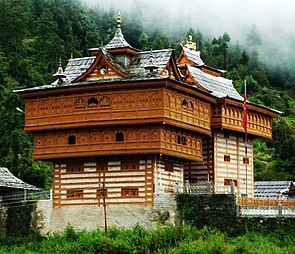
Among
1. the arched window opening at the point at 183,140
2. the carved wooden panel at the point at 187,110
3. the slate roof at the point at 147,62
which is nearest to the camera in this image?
the carved wooden panel at the point at 187,110

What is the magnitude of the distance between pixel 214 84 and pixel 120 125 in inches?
394

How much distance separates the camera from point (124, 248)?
41.5m

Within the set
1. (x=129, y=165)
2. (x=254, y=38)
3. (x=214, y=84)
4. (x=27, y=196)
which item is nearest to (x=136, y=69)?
(x=129, y=165)

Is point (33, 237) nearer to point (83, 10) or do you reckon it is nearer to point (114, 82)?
point (114, 82)

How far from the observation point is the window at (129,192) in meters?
45.1

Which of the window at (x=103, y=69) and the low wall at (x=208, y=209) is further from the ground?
the window at (x=103, y=69)

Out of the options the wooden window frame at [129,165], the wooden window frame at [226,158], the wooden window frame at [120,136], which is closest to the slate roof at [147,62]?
the wooden window frame at [120,136]

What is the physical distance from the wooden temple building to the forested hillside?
1666 cm

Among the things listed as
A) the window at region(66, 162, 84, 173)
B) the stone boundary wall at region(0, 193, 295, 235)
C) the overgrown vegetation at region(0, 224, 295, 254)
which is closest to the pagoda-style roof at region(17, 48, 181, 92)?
the window at region(66, 162, 84, 173)

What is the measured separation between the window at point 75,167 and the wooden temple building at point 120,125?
0.05m

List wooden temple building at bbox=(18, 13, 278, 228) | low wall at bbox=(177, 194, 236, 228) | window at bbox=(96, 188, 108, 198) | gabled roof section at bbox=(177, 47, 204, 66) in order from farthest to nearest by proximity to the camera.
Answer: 1. gabled roof section at bbox=(177, 47, 204, 66)
2. window at bbox=(96, 188, 108, 198)
3. wooden temple building at bbox=(18, 13, 278, 228)
4. low wall at bbox=(177, 194, 236, 228)

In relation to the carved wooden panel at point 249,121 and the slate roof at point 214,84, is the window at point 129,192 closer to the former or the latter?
the carved wooden panel at point 249,121

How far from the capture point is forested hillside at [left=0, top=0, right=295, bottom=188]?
7106 cm

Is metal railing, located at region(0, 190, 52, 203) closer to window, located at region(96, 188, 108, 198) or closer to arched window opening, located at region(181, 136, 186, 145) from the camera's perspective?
window, located at region(96, 188, 108, 198)
